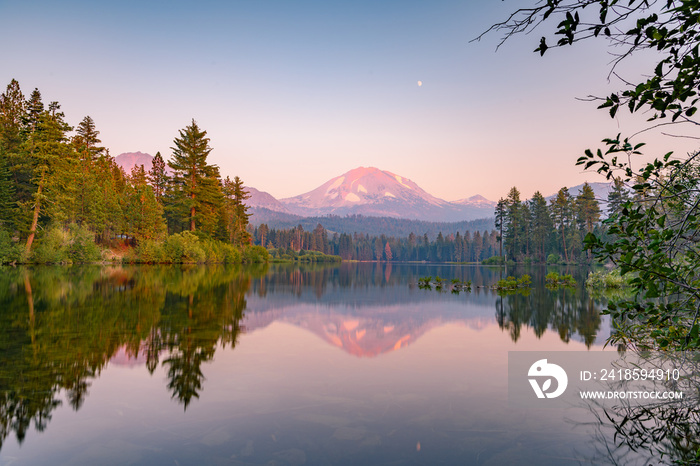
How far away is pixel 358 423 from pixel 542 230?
3925 inches

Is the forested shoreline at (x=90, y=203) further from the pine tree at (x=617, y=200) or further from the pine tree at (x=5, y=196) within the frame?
the pine tree at (x=617, y=200)

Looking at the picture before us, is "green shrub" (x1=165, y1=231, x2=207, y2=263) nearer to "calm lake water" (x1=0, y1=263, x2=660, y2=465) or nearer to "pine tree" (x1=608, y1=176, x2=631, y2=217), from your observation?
"calm lake water" (x1=0, y1=263, x2=660, y2=465)

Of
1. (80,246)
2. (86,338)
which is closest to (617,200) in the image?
(86,338)

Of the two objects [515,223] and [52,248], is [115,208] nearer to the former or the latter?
[52,248]

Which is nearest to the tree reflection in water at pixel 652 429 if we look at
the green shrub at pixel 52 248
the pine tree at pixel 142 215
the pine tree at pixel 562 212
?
the green shrub at pixel 52 248

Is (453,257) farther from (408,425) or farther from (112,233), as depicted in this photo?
(408,425)

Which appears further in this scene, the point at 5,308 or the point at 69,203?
the point at 69,203

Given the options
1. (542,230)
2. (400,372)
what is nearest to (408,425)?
(400,372)

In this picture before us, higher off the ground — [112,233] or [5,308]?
Answer: [112,233]

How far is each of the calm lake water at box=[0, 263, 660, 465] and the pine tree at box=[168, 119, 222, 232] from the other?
164 feet

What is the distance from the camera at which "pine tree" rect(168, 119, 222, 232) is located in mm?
63156

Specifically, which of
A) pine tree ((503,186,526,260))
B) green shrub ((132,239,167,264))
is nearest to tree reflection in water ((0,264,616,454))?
green shrub ((132,239,167,264))

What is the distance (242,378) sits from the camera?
313 inches

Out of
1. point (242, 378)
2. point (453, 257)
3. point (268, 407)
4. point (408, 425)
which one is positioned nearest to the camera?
point (408, 425)
